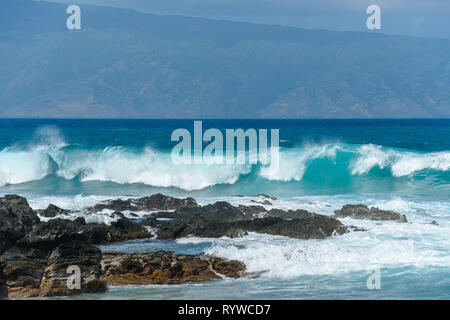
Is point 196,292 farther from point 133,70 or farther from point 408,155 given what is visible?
point 133,70

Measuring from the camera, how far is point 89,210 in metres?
17.5

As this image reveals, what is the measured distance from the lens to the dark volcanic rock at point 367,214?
650 inches

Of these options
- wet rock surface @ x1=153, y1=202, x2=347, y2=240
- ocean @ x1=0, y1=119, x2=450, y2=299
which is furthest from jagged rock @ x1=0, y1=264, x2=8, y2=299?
wet rock surface @ x1=153, y1=202, x2=347, y2=240

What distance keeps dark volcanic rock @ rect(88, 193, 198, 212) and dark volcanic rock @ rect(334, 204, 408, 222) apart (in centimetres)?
428

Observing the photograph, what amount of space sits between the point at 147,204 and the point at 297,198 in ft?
20.8

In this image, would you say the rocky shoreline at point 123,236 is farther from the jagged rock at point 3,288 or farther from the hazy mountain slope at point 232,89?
the hazy mountain slope at point 232,89

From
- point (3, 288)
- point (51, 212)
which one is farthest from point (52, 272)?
point (51, 212)

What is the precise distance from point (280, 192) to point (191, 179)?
484cm

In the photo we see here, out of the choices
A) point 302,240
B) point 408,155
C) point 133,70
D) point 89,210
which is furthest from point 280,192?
point 133,70

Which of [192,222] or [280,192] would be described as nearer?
[192,222]

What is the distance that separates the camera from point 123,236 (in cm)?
1442

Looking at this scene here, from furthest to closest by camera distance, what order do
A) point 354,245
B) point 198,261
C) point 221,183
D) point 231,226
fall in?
point 221,183, point 231,226, point 354,245, point 198,261

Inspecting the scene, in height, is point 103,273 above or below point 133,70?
below

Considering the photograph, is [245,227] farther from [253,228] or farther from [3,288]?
[3,288]
